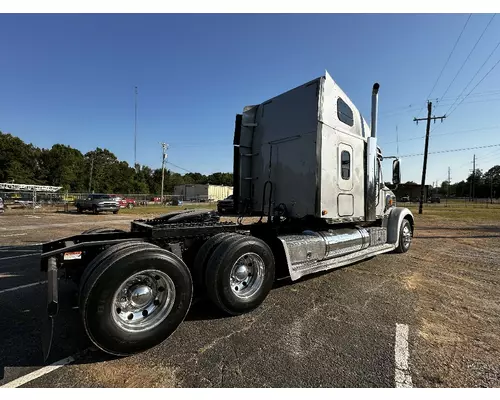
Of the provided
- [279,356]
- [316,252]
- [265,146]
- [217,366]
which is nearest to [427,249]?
[316,252]

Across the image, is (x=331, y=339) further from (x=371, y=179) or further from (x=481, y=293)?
(x=371, y=179)

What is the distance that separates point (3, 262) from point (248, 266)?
5807 mm

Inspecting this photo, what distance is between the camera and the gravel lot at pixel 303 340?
251 centimetres

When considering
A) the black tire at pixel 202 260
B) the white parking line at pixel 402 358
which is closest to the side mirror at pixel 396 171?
the white parking line at pixel 402 358

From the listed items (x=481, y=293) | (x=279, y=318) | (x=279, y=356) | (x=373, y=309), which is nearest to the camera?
(x=279, y=356)

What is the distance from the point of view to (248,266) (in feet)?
13.5

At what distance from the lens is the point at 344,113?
5559 millimetres

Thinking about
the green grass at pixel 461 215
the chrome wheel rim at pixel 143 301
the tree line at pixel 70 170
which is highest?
the tree line at pixel 70 170

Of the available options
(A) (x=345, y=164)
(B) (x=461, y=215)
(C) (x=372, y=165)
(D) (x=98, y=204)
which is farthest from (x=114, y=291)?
(B) (x=461, y=215)

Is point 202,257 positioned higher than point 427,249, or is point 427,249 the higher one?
point 202,257

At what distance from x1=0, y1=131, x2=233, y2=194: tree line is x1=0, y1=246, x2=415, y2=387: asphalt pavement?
71906 mm

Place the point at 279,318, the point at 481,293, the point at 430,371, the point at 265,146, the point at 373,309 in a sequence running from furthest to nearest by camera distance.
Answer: the point at 265,146 → the point at 481,293 → the point at 373,309 → the point at 279,318 → the point at 430,371

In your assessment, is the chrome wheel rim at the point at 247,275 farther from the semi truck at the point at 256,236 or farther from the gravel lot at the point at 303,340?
the gravel lot at the point at 303,340

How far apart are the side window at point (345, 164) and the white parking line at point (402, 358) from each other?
114 inches
